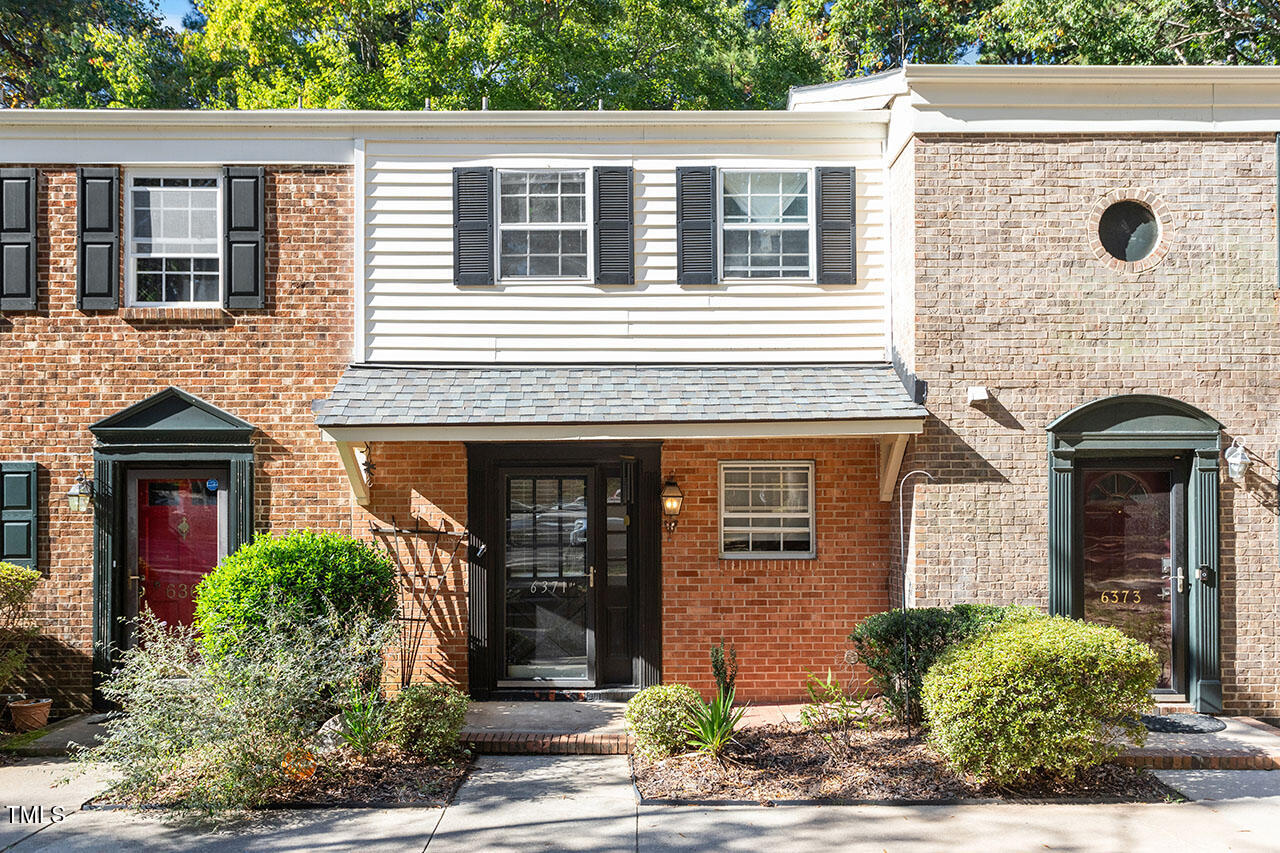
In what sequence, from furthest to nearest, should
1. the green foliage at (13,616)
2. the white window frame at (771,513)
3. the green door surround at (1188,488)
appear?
the white window frame at (771,513) < the green door surround at (1188,488) < the green foliage at (13,616)

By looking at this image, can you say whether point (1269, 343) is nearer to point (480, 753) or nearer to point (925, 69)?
point (925, 69)

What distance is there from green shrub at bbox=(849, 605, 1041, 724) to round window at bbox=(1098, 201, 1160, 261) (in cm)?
342

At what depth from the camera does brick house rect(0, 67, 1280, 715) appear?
320 inches

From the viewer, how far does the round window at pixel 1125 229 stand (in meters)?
8.27

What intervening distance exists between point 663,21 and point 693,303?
35.7 ft

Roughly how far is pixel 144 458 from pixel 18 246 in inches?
91.7

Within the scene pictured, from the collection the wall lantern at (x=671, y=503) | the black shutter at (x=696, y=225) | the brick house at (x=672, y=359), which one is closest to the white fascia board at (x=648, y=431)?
the brick house at (x=672, y=359)

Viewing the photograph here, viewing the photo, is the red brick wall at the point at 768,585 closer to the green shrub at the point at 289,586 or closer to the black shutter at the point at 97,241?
the green shrub at the point at 289,586

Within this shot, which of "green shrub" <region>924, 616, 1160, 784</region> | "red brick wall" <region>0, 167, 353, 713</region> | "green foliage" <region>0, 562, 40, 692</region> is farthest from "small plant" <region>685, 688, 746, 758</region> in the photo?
"green foliage" <region>0, 562, 40, 692</region>

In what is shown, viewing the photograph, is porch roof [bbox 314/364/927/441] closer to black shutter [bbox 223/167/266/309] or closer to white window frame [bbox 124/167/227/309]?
black shutter [bbox 223/167/266/309]

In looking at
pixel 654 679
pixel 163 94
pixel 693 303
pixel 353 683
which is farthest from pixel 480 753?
pixel 163 94

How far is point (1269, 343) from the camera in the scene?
323 inches

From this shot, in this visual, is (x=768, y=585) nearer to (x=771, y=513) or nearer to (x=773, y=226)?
(x=771, y=513)

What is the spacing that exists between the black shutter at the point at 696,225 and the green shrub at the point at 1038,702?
14.2 ft
